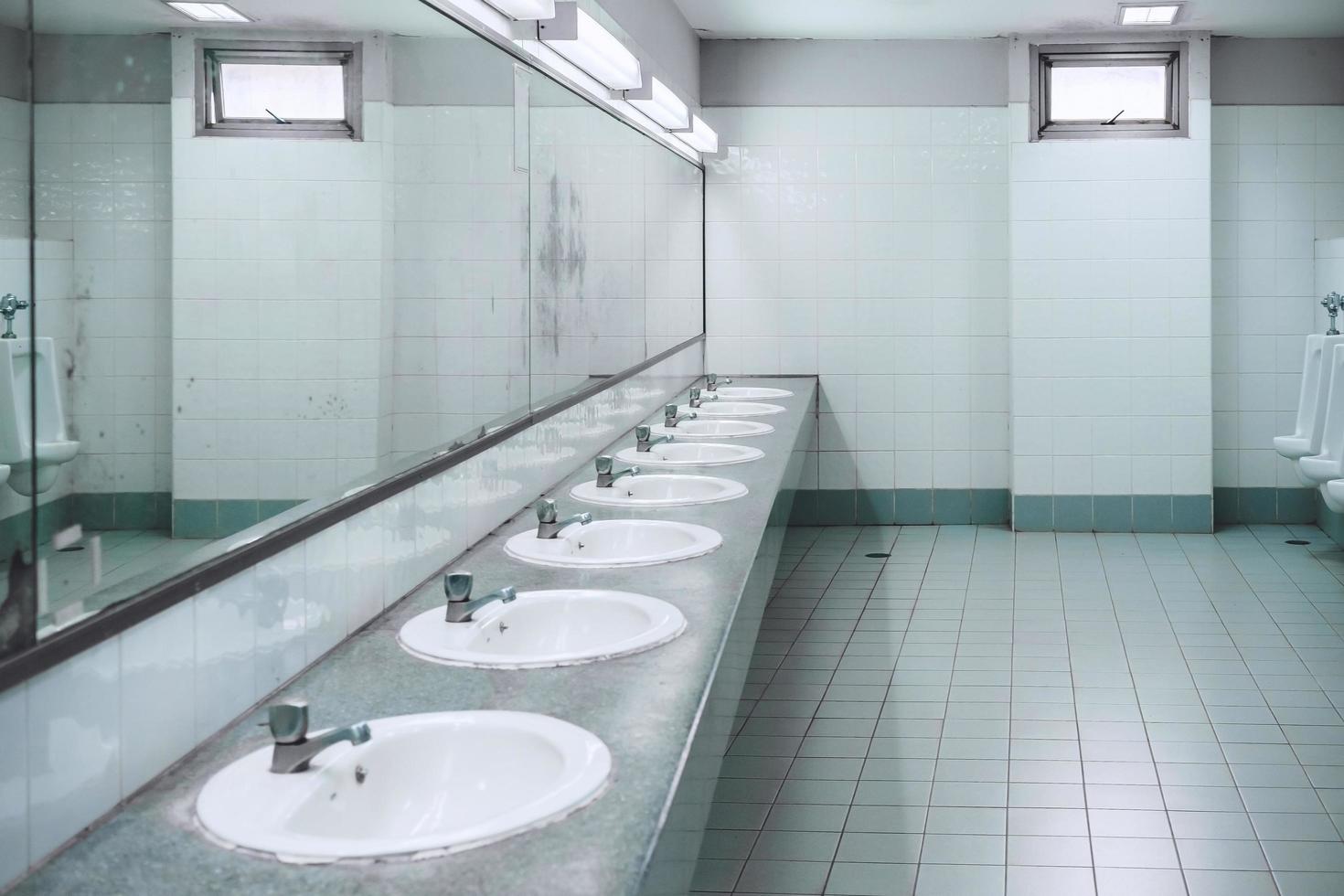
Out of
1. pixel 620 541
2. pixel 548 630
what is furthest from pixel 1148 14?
pixel 548 630

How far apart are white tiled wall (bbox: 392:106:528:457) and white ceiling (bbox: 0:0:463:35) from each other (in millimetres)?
167

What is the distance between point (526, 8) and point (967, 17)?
439cm

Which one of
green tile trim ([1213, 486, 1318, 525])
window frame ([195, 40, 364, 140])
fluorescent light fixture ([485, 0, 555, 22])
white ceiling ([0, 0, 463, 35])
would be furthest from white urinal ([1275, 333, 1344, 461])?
window frame ([195, 40, 364, 140])

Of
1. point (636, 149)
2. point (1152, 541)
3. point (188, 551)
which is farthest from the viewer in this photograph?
point (1152, 541)

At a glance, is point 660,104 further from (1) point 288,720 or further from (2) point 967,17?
(1) point 288,720

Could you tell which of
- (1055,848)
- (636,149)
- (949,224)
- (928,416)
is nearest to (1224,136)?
(949,224)

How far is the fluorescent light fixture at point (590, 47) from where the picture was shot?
11.9ft

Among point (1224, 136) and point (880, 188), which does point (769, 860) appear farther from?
point (1224, 136)

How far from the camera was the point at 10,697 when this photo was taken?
1297 millimetres

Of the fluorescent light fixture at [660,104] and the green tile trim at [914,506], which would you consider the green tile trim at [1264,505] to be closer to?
the green tile trim at [914,506]

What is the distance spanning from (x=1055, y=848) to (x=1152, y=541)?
434 cm

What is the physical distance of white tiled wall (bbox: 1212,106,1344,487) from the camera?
762 centimetres

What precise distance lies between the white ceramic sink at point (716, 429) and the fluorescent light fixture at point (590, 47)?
132 centimetres

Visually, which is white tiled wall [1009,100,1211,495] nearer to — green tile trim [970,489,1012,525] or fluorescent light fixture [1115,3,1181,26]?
green tile trim [970,489,1012,525]
